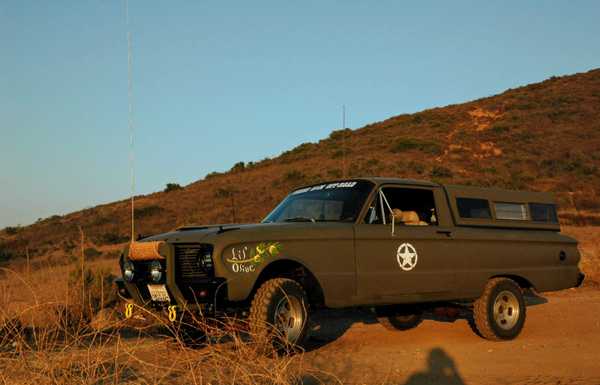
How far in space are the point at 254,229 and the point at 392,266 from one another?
182cm

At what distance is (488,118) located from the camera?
163ft

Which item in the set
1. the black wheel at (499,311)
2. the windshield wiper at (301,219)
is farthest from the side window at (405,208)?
the black wheel at (499,311)

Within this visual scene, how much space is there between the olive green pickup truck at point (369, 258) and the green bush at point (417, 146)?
33.2 metres

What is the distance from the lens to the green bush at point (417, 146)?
4231 centimetres

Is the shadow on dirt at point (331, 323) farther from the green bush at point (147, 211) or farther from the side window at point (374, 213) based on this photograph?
the green bush at point (147, 211)

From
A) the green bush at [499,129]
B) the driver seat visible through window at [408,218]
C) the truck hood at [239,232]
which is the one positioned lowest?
the truck hood at [239,232]

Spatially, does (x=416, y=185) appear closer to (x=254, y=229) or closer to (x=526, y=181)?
(x=254, y=229)

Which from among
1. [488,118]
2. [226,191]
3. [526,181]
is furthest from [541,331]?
[488,118]

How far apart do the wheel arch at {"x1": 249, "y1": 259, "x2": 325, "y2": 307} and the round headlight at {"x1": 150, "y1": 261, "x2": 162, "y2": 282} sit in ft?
3.25

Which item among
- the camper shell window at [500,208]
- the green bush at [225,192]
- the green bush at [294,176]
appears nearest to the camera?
the camper shell window at [500,208]

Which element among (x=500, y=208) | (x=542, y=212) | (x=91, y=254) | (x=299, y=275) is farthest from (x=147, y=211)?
(x=299, y=275)

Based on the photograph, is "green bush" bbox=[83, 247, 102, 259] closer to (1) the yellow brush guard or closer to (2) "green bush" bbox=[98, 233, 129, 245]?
(2) "green bush" bbox=[98, 233, 129, 245]

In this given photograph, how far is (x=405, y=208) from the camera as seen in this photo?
8.70 m

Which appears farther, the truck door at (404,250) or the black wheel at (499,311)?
the black wheel at (499,311)
